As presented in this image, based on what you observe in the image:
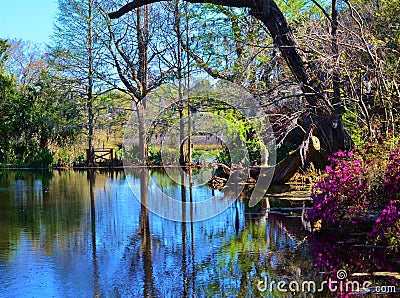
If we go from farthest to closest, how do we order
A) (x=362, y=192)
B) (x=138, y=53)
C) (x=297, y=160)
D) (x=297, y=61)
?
1. (x=138, y=53)
2. (x=297, y=160)
3. (x=297, y=61)
4. (x=362, y=192)

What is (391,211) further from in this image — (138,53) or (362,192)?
(138,53)

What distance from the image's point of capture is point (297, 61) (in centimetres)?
957

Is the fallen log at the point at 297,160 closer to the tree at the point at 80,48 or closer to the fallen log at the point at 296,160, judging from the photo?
the fallen log at the point at 296,160

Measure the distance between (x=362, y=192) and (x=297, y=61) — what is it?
259cm

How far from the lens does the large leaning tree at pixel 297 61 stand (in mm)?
9422

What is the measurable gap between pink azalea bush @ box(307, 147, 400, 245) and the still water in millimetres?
285

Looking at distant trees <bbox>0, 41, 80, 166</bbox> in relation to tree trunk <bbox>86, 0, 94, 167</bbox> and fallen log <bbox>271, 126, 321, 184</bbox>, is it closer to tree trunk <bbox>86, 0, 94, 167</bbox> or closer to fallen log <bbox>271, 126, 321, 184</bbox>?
tree trunk <bbox>86, 0, 94, 167</bbox>

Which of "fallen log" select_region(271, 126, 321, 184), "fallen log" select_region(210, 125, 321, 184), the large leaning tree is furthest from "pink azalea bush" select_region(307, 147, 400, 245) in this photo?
"fallen log" select_region(271, 126, 321, 184)

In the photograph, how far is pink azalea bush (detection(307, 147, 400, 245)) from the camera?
7363 millimetres

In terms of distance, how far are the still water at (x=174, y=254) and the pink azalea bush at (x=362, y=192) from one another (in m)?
0.29

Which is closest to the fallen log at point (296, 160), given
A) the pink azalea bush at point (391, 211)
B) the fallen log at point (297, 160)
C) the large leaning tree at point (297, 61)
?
the fallen log at point (297, 160)

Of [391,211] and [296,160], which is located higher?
[296,160]

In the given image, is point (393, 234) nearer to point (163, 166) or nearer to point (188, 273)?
point (188, 273)

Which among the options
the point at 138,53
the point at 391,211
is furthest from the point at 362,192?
the point at 138,53
